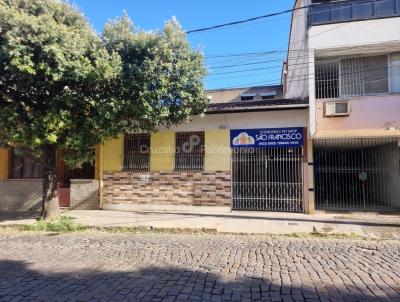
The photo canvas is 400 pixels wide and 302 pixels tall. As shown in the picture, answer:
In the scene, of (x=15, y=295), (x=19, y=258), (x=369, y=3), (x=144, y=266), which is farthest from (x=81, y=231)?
(x=369, y=3)

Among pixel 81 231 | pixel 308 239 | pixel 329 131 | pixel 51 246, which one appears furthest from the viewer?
pixel 329 131

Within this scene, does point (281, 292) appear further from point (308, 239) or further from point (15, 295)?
point (308, 239)

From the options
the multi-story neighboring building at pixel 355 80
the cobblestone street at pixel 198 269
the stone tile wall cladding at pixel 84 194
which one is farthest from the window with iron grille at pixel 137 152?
the multi-story neighboring building at pixel 355 80

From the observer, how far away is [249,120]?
1212 centimetres

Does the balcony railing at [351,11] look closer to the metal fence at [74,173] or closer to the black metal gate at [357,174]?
the black metal gate at [357,174]

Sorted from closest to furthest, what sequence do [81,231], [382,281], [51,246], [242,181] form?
[382,281], [51,246], [81,231], [242,181]

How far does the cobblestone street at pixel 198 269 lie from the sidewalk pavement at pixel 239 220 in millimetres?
1027

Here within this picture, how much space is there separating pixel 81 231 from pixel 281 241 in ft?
→ 17.2

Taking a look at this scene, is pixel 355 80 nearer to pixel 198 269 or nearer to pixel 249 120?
pixel 249 120

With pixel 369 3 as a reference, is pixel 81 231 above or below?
below

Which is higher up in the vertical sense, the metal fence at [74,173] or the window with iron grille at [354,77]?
the window with iron grille at [354,77]

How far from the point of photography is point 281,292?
14.8 ft

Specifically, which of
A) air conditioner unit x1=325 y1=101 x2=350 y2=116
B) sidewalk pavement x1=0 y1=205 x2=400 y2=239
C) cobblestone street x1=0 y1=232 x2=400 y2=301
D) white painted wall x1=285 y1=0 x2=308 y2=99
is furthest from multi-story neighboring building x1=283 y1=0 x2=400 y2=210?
cobblestone street x1=0 y1=232 x2=400 y2=301

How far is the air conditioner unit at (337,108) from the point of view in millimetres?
11320
